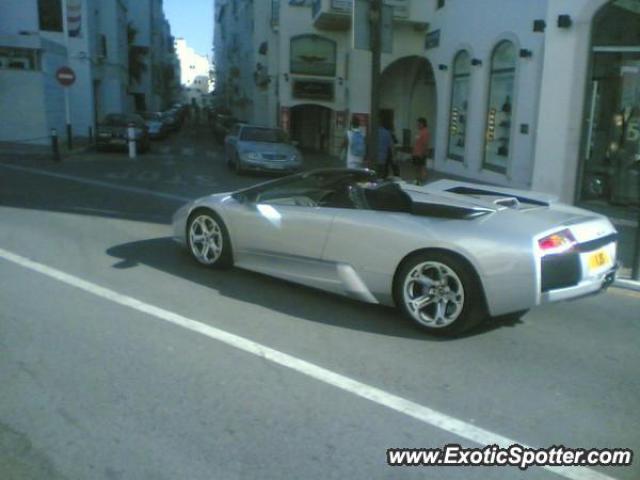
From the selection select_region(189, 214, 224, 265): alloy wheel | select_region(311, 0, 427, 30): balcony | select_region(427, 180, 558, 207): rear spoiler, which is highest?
select_region(311, 0, 427, 30): balcony

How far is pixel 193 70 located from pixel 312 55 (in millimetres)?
144793

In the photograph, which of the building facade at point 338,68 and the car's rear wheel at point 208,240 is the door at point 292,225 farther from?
the building facade at point 338,68

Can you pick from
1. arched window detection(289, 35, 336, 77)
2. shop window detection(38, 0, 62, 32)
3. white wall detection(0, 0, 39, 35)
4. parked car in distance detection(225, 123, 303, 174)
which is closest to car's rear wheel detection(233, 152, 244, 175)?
parked car in distance detection(225, 123, 303, 174)

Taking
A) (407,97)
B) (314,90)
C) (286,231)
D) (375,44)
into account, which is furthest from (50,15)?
(286,231)

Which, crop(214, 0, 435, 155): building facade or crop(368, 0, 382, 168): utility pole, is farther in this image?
crop(214, 0, 435, 155): building facade

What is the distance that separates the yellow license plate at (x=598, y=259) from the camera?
4.70m

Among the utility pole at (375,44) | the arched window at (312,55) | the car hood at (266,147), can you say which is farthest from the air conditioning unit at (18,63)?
the utility pole at (375,44)

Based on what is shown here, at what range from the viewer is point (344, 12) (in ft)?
77.5

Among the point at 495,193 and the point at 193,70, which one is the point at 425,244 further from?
the point at 193,70

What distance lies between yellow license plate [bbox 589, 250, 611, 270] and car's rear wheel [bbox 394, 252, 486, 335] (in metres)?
0.97

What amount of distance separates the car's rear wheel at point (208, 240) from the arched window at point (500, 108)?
1077 centimetres

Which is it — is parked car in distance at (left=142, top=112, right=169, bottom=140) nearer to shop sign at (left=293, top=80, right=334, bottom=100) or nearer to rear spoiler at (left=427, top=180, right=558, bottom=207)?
shop sign at (left=293, top=80, right=334, bottom=100)

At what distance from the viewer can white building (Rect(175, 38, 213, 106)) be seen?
147850 millimetres

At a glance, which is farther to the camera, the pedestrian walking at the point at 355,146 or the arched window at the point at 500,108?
the arched window at the point at 500,108
